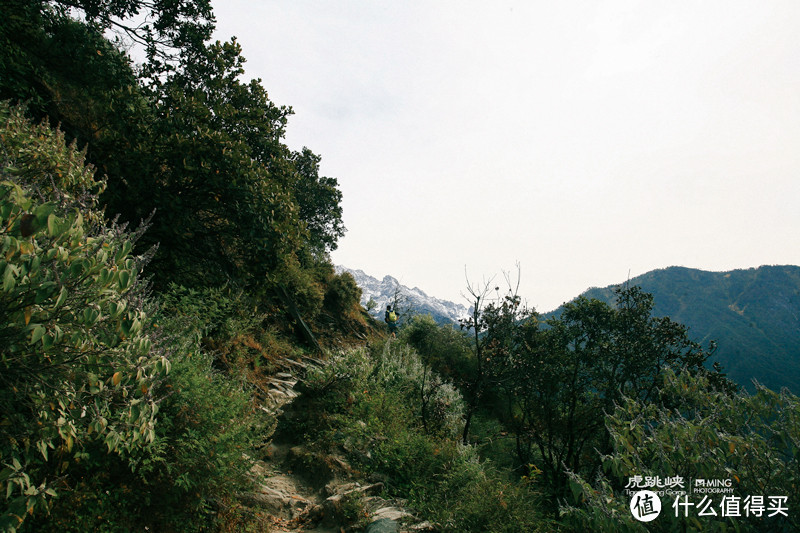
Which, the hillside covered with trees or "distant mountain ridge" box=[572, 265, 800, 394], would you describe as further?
"distant mountain ridge" box=[572, 265, 800, 394]

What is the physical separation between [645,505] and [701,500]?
45cm

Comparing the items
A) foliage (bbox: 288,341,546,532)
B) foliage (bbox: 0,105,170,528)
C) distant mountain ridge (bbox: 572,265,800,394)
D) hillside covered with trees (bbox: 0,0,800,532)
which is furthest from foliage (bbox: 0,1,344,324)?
distant mountain ridge (bbox: 572,265,800,394)

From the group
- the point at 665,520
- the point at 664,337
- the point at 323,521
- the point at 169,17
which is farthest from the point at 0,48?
the point at 664,337

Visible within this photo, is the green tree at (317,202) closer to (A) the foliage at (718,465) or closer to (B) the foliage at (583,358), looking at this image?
(B) the foliage at (583,358)

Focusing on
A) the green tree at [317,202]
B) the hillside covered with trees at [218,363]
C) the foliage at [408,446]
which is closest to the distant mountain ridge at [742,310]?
the green tree at [317,202]

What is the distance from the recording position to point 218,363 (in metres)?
7.11

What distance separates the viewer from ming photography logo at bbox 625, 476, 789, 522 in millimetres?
2990

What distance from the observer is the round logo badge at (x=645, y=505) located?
3127 mm

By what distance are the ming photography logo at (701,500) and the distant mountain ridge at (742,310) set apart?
82523mm

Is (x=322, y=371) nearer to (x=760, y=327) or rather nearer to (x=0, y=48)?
(x=0, y=48)

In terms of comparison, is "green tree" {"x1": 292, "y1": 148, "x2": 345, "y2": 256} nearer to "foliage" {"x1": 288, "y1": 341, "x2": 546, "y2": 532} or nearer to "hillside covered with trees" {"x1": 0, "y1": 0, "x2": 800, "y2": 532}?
"hillside covered with trees" {"x1": 0, "y1": 0, "x2": 800, "y2": 532}

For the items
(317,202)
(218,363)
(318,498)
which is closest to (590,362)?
(318,498)

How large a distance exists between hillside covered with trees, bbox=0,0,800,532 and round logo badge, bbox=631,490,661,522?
0.13 m

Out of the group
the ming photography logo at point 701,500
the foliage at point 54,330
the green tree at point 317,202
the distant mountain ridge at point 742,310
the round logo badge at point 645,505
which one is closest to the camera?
the foliage at point 54,330
